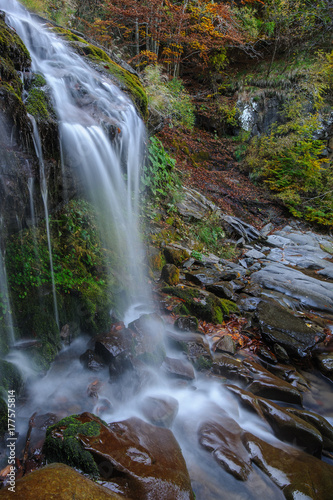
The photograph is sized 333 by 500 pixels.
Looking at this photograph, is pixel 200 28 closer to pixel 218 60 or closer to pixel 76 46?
pixel 218 60

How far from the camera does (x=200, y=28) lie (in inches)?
508

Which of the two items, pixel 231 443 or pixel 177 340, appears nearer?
pixel 231 443

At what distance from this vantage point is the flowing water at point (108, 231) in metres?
2.75

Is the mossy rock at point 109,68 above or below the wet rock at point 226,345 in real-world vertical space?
above

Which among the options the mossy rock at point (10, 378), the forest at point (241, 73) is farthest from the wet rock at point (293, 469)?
the forest at point (241, 73)

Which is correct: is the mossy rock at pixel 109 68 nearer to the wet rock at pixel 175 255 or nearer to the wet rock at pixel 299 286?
the wet rock at pixel 175 255

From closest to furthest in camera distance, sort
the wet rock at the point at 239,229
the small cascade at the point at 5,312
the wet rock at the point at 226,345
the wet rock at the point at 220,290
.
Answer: the small cascade at the point at 5,312
the wet rock at the point at 226,345
the wet rock at the point at 220,290
the wet rock at the point at 239,229

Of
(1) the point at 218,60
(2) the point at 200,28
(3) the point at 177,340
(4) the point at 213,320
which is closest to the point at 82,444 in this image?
(3) the point at 177,340

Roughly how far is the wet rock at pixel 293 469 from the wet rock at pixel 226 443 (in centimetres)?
10

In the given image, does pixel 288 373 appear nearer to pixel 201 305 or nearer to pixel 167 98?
pixel 201 305

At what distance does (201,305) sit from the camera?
5094 mm

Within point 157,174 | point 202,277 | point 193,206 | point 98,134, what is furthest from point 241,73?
point 98,134

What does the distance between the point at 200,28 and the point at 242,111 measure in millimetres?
5018

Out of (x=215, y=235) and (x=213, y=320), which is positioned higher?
(x=215, y=235)
